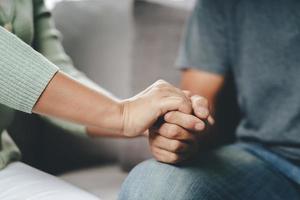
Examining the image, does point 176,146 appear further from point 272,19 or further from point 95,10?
point 95,10

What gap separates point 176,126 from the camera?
0.83 m

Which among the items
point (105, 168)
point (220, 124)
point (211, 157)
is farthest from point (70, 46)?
point (211, 157)

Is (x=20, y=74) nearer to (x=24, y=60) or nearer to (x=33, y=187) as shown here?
(x=24, y=60)

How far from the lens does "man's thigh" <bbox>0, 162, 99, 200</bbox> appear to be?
0.83 meters

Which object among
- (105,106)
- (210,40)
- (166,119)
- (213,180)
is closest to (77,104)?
→ (105,106)

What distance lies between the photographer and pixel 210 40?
3.79ft

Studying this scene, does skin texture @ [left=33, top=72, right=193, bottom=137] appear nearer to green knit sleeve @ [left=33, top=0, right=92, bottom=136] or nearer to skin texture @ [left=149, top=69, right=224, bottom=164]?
skin texture @ [left=149, top=69, right=224, bottom=164]

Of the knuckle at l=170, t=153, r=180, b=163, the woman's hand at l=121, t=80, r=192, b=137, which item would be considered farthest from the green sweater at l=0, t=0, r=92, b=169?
the knuckle at l=170, t=153, r=180, b=163

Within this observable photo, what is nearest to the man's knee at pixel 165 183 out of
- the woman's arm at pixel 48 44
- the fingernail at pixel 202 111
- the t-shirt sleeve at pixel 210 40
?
the fingernail at pixel 202 111

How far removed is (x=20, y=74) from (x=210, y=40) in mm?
531

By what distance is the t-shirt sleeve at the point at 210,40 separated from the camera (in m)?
→ 1.15

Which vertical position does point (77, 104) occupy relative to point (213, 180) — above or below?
above

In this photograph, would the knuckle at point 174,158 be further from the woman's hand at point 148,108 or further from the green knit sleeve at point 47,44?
the green knit sleeve at point 47,44

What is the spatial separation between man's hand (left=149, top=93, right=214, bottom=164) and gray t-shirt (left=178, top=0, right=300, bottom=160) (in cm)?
26
